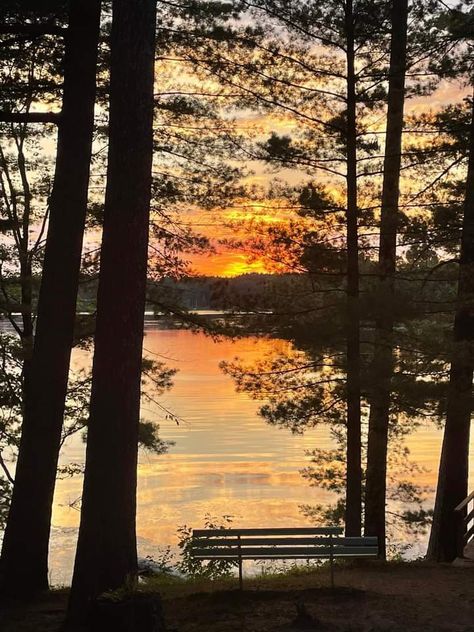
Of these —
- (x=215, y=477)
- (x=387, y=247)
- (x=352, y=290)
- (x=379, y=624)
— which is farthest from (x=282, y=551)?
(x=215, y=477)

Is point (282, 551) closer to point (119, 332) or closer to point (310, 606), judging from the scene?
point (310, 606)

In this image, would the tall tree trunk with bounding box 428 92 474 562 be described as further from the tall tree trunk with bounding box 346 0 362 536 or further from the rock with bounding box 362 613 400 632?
the rock with bounding box 362 613 400 632

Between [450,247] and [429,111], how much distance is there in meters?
3.96

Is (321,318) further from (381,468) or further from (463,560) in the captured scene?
(463,560)

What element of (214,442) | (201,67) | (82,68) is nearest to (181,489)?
(214,442)

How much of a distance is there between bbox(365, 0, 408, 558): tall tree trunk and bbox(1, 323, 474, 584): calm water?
2.72m

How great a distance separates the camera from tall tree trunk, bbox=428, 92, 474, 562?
11.2 m

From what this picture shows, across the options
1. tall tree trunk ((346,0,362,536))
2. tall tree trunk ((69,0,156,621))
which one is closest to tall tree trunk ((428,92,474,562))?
tall tree trunk ((346,0,362,536))

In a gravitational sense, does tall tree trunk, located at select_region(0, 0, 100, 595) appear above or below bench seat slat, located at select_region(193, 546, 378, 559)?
above

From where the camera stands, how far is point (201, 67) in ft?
38.0

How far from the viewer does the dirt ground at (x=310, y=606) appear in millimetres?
6473

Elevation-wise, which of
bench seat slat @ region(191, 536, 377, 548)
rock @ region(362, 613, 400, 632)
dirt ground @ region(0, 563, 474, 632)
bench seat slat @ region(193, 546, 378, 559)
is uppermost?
bench seat slat @ region(191, 536, 377, 548)

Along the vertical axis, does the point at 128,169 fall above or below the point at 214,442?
above

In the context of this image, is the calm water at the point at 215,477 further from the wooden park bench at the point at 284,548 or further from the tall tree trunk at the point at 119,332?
the tall tree trunk at the point at 119,332
